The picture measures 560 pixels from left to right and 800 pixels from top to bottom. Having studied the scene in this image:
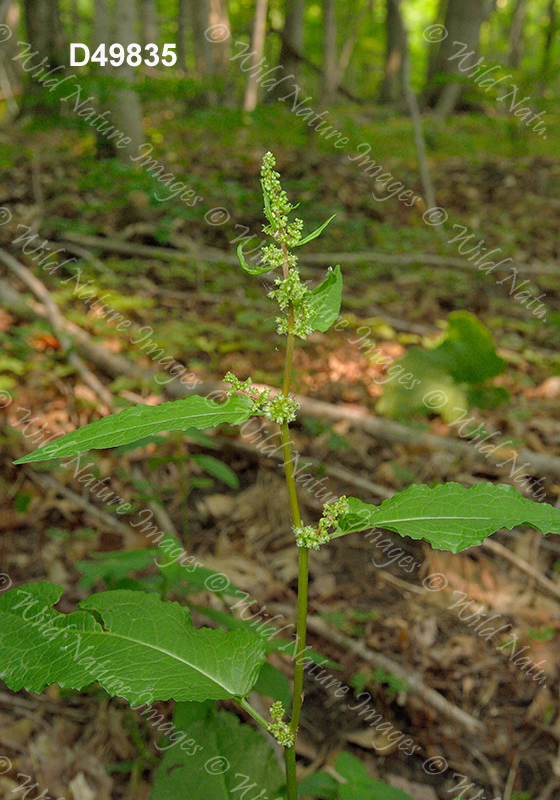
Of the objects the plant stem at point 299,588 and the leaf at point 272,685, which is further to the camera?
the leaf at point 272,685

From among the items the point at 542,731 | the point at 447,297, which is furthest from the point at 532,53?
the point at 542,731

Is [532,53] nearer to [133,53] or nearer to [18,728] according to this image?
[133,53]

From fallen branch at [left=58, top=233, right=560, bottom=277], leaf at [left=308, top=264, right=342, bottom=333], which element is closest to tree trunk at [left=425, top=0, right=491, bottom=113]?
fallen branch at [left=58, top=233, right=560, bottom=277]

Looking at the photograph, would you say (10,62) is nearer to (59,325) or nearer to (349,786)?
(59,325)

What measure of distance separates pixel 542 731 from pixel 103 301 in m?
4.40

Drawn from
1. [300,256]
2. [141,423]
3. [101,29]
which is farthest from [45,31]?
[141,423]

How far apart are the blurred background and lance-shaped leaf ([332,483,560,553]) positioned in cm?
81

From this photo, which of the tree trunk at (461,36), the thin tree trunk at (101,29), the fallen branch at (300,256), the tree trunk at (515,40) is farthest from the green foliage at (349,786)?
the tree trunk at (515,40)

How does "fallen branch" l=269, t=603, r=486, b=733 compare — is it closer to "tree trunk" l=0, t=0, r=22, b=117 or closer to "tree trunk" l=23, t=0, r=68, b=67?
"tree trunk" l=23, t=0, r=68, b=67

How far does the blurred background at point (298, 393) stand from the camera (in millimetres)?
2113

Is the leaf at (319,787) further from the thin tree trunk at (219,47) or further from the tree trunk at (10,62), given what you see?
the tree trunk at (10,62)

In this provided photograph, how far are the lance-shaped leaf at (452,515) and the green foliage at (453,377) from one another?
2.82 metres

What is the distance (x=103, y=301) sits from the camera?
493 cm

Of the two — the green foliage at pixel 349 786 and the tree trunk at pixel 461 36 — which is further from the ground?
the tree trunk at pixel 461 36
